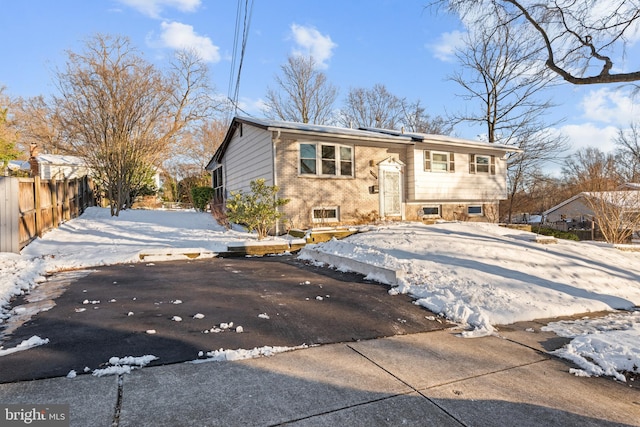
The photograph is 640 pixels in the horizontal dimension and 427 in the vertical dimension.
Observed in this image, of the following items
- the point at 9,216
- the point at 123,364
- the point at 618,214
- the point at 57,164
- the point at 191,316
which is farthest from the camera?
the point at 57,164

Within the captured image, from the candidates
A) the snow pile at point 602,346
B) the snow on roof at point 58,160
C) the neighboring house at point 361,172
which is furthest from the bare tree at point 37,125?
the snow pile at point 602,346

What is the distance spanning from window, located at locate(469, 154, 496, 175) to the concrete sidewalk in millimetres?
14877

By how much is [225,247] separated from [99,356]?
19.8 feet

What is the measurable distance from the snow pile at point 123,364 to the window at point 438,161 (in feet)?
45.3

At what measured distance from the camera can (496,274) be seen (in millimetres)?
5984

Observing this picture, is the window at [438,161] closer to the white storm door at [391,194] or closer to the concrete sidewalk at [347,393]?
the white storm door at [391,194]

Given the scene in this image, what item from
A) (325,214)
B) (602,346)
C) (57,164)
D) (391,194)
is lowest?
(602,346)

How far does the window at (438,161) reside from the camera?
1502 centimetres

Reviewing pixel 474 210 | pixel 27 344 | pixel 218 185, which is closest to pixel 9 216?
pixel 27 344

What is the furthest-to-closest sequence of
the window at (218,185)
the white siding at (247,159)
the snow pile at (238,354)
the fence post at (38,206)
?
the window at (218,185)
the white siding at (247,159)
the fence post at (38,206)
the snow pile at (238,354)

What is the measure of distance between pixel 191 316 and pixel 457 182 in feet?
47.8

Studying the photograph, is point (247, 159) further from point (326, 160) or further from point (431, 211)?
point (431, 211)

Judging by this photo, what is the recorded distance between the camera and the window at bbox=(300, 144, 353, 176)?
1227cm

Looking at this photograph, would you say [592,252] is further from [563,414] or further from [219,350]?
[219,350]
